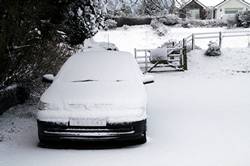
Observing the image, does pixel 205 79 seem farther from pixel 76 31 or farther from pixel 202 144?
pixel 202 144

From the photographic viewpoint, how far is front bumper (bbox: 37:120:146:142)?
7336 millimetres

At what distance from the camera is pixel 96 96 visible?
7.78 m

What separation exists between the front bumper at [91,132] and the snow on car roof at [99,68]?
1.44m

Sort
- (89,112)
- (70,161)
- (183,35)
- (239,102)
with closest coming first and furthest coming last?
(70,161)
(89,112)
(239,102)
(183,35)

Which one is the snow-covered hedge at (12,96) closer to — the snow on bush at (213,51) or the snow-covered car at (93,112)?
the snow-covered car at (93,112)

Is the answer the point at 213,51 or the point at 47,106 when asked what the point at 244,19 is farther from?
the point at 47,106

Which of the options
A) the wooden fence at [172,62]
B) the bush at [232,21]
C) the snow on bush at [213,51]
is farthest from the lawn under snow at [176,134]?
the bush at [232,21]

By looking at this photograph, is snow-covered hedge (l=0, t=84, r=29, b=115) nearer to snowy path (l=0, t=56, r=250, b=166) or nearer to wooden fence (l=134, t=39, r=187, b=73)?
snowy path (l=0, t=56, r=250, b=166)

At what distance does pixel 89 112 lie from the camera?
7414mm

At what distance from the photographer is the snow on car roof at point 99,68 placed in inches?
342

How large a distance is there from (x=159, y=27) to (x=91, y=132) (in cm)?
3394

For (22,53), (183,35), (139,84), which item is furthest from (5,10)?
(183,35)

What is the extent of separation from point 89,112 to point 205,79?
11402mm

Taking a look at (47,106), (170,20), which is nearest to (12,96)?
(47,106)
